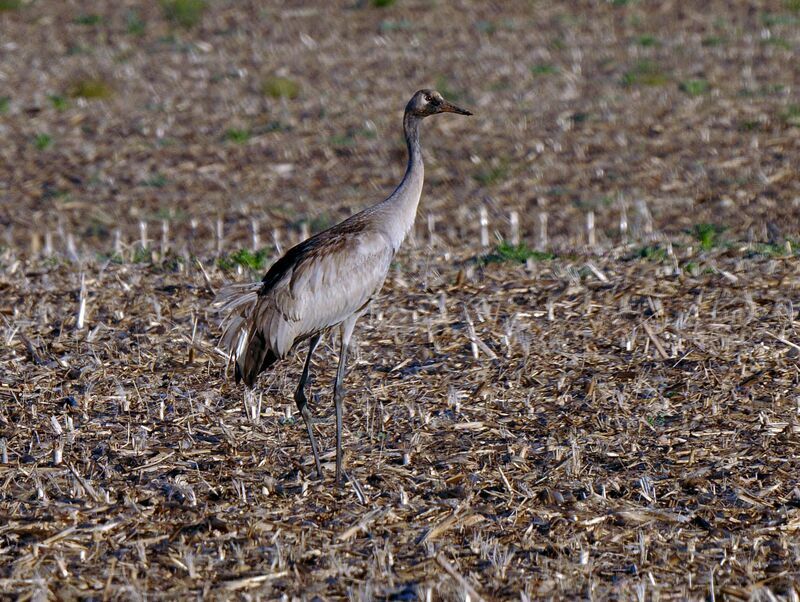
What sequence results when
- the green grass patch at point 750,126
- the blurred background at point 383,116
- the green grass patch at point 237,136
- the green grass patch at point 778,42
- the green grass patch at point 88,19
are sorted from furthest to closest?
1. the green grass patch at point 88,19
2. the green grass patch at point 778,42
3. the green grass patch at point 237,136
4. the green grass patch at point 750,126
5. the blurred background at point 383,116

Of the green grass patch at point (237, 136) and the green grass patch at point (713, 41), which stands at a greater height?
the green grass patch at point (713, 41)

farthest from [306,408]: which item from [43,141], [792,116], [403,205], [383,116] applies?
[792,116]

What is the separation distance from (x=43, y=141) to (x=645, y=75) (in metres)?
7.91

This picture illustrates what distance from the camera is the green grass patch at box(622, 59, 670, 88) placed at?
16.3m

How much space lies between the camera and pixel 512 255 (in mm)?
10156

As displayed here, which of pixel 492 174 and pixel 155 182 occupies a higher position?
pixel 155 182

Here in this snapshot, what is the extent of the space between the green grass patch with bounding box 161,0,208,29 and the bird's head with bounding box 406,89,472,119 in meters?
12.7

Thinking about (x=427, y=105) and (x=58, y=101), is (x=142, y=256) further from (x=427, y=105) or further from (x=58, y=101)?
(x=58, y=101)

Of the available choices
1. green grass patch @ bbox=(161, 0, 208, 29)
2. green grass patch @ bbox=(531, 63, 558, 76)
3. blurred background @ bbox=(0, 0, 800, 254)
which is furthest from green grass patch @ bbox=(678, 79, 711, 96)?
green grass patch @ bbox=(161, 0, 208, 29)

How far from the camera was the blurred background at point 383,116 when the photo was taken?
42.4ft

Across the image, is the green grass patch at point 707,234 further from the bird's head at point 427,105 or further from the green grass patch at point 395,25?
the green grass patch at point 395,25

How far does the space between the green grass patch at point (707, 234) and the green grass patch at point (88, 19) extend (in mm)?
11925

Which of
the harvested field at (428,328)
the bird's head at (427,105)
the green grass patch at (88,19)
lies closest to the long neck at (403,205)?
the bird's head at (427,105)

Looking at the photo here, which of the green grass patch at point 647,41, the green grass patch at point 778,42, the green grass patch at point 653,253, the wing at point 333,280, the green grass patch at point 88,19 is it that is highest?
the green grass patch at point 88,19
